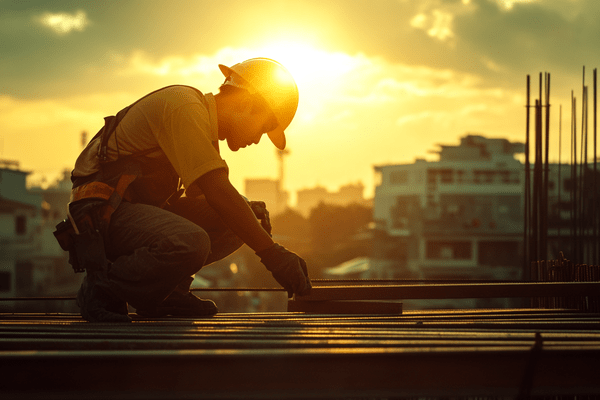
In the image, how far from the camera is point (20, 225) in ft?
132

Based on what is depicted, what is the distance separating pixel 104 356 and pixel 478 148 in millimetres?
50289

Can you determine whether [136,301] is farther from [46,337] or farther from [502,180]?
[502,180]

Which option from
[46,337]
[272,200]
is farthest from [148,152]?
[272,200]

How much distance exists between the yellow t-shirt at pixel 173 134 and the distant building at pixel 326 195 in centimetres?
11308

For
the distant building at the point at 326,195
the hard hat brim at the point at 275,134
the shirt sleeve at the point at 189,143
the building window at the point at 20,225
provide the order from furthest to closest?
the distant building at the point at 326,195 < the building window at the point at 20,225 < the hard hat brim at the point at 275,134 < the shirt sleeve at the point at 189,143

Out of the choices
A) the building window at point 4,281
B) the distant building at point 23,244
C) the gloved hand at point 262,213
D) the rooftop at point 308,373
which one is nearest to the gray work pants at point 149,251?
the gloved hand at point 262,213

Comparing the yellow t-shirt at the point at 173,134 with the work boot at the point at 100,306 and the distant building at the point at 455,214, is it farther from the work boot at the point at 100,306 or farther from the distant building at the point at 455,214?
the distant building at the point at 455,214

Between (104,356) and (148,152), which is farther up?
(148,152)

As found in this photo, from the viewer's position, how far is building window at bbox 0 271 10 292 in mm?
38844

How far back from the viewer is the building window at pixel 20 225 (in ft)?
131

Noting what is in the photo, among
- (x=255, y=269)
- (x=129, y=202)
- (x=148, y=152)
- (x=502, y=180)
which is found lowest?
(x=255, y=269)

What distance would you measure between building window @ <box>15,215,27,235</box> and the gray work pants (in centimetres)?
4029

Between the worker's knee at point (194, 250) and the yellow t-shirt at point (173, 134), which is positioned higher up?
the yellow t-shirt at point (173, 134)

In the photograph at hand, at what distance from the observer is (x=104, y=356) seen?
174cm
